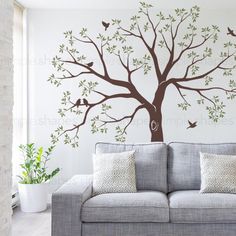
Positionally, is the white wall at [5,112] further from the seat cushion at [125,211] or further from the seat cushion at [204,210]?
the seat cushion at [204,210]

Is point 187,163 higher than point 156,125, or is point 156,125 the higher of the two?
point 156,125

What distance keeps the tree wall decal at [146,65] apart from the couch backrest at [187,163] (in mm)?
999

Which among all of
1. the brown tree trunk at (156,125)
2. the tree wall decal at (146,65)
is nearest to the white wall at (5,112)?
the tree wall decal at (146,65)

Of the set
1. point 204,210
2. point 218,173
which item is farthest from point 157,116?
point 204,210

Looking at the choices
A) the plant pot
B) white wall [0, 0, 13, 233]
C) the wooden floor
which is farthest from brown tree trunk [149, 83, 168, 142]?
white wall [0, 0, 13, 233]

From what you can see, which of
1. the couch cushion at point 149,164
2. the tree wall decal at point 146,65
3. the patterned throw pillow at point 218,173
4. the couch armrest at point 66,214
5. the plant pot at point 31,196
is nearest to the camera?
the couch armrest at point 66,214

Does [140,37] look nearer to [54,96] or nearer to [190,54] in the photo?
[190,54]

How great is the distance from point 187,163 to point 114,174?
770mm

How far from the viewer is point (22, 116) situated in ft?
16.5

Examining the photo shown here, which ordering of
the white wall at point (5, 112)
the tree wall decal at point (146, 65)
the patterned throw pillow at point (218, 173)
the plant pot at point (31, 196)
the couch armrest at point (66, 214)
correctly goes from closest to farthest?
the white wall at point (5, 112), the couch armrest at point (66, 214), the patterned throw pillow at point (218, 173), the plant pot at point (31, 196), the tree wall decal at point (146, 65)

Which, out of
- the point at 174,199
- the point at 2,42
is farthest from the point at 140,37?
the point at 2,42

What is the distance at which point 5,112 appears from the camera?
73.0 inches

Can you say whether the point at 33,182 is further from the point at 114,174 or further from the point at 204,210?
the point at 204,210

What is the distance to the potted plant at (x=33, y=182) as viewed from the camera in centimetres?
455
